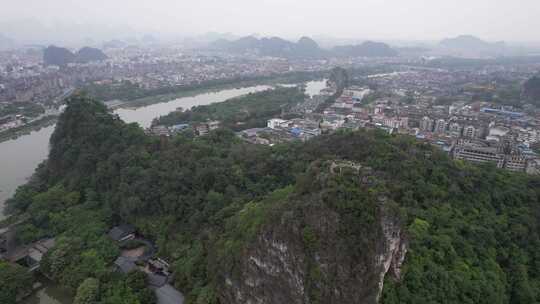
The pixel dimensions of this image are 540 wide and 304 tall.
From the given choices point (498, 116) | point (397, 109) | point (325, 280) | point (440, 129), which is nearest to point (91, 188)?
point (325, 280)

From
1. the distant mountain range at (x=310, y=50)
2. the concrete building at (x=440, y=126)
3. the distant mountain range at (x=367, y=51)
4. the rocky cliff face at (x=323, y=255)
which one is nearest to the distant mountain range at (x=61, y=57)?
the distant mountain range at (x=310, y=50)

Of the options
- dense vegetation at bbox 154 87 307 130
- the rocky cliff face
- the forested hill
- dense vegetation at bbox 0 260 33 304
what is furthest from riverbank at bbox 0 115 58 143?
the rocky cliff face

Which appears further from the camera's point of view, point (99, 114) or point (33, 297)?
point (99, 114)

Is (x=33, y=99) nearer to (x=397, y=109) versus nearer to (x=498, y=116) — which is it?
(x=397, y=109)

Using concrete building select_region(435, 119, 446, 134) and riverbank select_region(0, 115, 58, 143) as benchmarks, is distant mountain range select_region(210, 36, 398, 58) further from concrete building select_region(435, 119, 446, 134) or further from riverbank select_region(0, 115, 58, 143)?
riverbank select_region(0, 115, 58, 143)

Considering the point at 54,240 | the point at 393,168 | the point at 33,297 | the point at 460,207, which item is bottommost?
the point at 33,297

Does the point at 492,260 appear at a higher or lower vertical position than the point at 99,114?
lower
